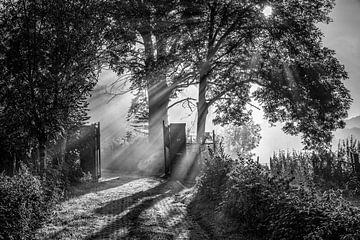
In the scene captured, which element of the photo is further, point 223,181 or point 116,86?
point 116,86

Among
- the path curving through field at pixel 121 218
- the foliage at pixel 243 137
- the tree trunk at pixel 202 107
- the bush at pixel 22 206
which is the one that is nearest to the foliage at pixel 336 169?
the path curving through field at pixel 121 218

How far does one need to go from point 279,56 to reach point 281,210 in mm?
15018

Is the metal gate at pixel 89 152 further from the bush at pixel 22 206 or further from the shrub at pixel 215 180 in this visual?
the bush at pixel 22 206

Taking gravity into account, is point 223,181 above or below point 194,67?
below

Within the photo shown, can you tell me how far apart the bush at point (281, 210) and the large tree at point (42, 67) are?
5163mm

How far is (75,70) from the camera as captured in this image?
34.4 feet

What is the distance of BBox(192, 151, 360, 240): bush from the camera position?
175 inches

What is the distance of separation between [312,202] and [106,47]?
9681 millimetres

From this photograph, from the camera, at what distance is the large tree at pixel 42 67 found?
30.8 ft

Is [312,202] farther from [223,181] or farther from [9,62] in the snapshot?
[9,62]

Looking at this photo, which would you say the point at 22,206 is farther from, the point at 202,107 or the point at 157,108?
the point at 157,108

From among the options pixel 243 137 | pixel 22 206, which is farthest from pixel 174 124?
pixel 243 137

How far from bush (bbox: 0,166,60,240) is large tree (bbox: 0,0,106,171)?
2.37m

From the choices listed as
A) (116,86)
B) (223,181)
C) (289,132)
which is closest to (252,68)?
(289,132)
